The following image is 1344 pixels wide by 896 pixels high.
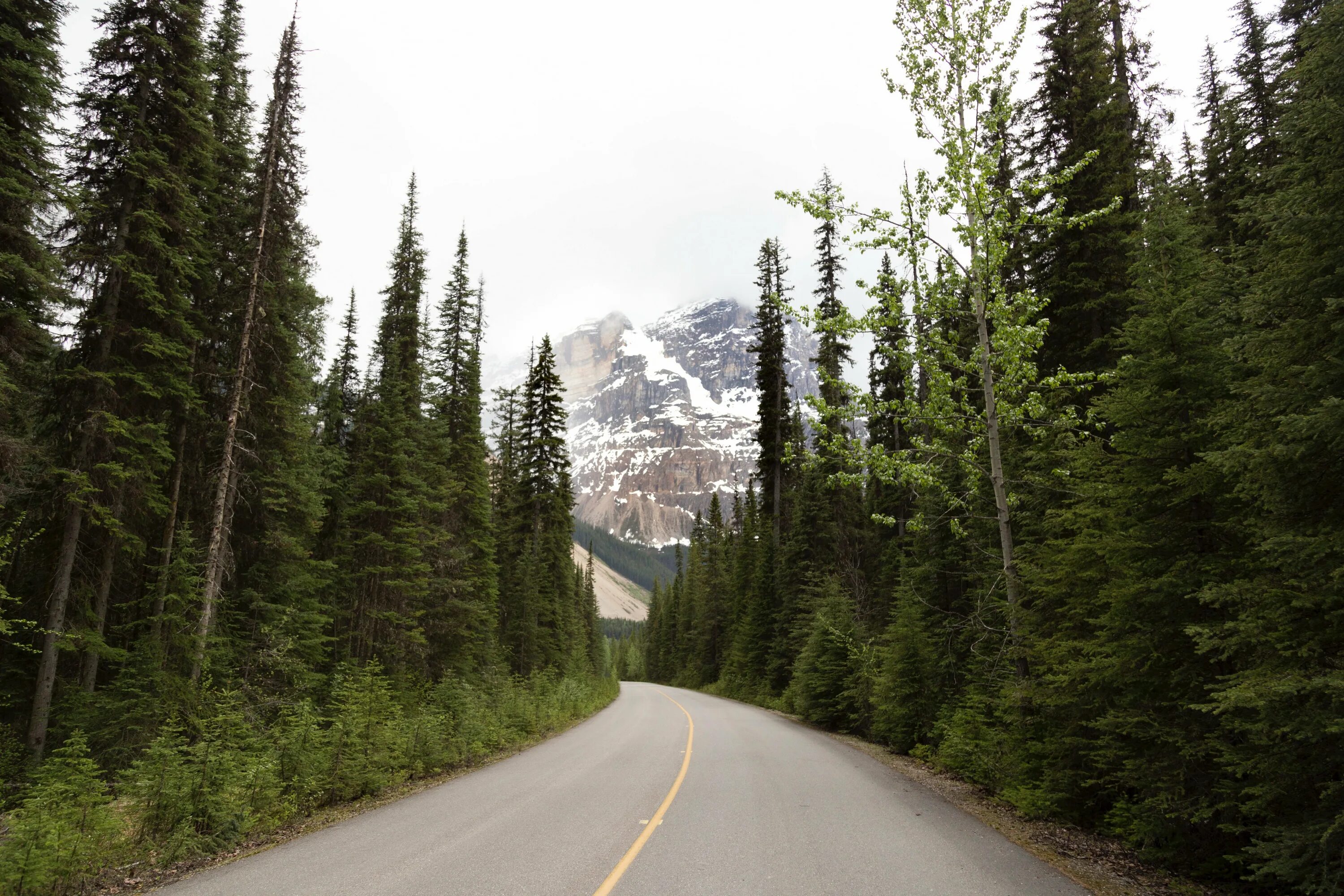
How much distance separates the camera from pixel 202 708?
12.6m

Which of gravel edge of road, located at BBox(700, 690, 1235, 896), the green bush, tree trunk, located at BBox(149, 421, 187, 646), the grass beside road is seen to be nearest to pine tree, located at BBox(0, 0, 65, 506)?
tree trunk, located at BBox(149, 421, 187, 646)

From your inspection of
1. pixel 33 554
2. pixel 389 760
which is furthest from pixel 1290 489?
pixel 33 554

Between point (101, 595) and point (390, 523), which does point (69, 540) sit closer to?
point (101, 595)

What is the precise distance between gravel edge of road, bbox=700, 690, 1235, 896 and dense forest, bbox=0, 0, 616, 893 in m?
9.13

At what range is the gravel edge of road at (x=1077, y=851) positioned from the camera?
5773 millimetres

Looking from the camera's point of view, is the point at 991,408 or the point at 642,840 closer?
the point at 642,840

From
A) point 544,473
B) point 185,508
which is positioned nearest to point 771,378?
point 544,473

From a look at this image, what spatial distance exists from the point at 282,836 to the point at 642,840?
455cm

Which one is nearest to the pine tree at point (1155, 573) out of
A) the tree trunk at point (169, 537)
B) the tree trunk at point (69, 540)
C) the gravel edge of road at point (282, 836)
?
the gravel edge of road at point (282, 836)

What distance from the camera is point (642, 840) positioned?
7109mm

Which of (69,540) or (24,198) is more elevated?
(24,198)

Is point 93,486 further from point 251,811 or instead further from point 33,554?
point 251,811

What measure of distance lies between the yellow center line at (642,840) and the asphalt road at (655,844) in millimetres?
28

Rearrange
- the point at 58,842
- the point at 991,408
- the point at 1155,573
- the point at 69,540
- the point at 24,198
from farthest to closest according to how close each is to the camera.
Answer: the point at 69,540, the point at 24,198, the point at 991,408, the point at 1155,573, the point at 58,842
